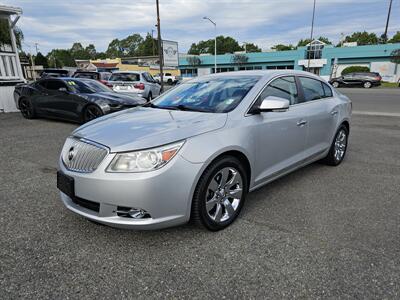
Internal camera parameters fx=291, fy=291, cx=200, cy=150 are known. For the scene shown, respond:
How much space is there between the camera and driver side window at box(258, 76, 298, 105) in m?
3.38

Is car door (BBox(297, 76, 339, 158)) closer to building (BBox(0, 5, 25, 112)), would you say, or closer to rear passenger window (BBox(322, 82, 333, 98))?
rear passenger window (BBox(322, 82, 333, 98))

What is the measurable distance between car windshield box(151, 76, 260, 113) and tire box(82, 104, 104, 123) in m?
4.35

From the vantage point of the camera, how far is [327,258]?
2.42 metres

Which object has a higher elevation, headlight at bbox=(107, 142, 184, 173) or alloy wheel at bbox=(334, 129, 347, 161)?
headlight at bbox=(107, 142, 184, 173)

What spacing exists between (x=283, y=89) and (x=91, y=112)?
592 centimetres

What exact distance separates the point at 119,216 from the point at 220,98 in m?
1.75

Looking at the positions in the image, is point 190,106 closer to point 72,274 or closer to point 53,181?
point 72,274

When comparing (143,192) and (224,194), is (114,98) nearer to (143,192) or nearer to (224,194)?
(224,194)

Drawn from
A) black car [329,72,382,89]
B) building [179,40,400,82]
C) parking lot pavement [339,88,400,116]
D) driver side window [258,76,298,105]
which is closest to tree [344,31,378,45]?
building [179,40,400,82]

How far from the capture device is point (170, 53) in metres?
19.9

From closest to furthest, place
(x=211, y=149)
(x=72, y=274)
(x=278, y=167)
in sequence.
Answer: (x=72, y=274) < (x=211, y=149) < (x=278, y=167)

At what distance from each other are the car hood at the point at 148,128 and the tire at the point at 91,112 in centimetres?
491

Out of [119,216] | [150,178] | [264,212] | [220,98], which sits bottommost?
[264,212]

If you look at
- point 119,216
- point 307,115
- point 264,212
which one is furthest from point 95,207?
point 307,115
